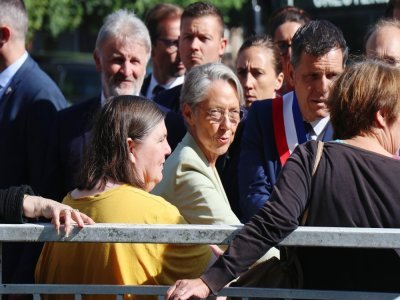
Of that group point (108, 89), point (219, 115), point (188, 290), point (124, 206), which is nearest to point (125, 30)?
point (108, 89)

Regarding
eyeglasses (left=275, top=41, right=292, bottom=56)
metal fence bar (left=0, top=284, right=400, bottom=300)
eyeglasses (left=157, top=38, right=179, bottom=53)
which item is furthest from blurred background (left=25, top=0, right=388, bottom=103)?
metal fence bar (left=0, top=284, right=400, bottom=300)

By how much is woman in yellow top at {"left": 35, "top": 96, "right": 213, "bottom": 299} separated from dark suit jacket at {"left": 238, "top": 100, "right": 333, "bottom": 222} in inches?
25.9

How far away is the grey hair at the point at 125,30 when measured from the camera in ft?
18.4

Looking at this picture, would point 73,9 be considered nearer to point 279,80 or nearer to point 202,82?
point 279,80

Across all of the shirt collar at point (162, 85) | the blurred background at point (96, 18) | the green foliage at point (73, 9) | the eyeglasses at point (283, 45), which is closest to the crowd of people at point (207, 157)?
the eyeglasses at point (283, 45)

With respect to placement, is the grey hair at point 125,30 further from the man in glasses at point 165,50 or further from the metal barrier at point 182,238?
the metal barrier at point 182,238

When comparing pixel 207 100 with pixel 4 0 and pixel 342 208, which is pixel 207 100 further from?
pixel 4 0

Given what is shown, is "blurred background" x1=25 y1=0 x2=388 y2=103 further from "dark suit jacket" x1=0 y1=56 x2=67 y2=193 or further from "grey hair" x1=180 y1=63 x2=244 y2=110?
"grey hair" x1=180 y1=63 x2=244 y2=110

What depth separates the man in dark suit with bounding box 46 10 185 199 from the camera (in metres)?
5.18

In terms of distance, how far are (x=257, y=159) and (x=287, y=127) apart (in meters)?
0.23

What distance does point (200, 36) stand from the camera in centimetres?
631

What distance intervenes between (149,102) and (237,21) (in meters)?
19.4

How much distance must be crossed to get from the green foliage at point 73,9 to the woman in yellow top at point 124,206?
1504cm

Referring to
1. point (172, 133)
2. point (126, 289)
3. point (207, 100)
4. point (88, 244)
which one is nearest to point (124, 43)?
point (172, 133)
